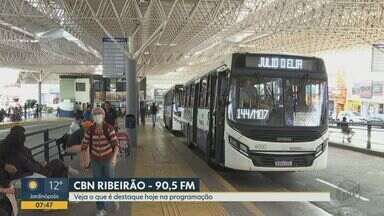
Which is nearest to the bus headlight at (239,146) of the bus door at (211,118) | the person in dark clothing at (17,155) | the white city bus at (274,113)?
the white city bus at (274,113)

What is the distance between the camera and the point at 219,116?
464 inches

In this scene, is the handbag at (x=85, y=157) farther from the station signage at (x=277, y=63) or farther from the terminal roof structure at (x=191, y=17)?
the terminal roof structure at (x=191, y=17)

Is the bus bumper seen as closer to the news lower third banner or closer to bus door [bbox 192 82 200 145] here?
the news lower third banner

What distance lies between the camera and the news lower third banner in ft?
14.8

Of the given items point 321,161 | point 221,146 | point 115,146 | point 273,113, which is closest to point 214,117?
point 221,146

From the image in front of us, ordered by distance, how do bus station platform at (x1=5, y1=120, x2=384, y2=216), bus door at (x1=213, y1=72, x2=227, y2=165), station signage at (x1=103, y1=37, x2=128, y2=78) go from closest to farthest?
1. bus station platform at (x1=5, y1=120, x2=384, y2=216)
2. bus door at (x1=213, y1=72, x2=227, y2=165)
3. station signage at (x1=103, y1=37, x2=128, y2=78)

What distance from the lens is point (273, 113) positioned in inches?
431

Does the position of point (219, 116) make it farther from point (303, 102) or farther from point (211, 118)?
point (303, 102)

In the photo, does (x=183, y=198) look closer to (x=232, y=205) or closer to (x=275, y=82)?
(x=232, y=205)

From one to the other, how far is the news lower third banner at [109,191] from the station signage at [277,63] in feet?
20.7

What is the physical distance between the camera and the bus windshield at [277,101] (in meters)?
10.9

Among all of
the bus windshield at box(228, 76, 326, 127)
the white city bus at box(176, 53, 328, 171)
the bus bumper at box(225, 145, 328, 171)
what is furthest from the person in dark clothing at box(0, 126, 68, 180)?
the bus windshield at box(228, 76, 326, 127)

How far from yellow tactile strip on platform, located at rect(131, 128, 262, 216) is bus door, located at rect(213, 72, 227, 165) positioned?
0.75m

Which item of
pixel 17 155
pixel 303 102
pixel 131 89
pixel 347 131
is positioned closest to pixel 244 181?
pixel 303 102
